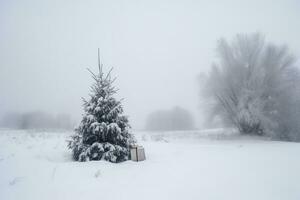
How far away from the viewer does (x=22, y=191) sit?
10.3 ft

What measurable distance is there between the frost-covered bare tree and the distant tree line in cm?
1204

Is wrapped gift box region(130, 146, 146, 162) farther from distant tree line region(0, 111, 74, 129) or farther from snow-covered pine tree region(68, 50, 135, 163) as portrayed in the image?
distant tree line region(0, 111, 74, 129)

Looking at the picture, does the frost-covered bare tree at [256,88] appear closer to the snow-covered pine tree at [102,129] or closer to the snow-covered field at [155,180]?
the snow-covered field at [155,180]

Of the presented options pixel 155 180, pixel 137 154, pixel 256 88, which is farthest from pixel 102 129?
pixel 256 88

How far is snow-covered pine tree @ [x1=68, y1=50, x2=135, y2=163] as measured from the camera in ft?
19.4

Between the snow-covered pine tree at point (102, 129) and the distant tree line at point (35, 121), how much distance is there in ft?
23.4

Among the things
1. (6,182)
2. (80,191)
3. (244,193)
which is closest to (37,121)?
(6,182)

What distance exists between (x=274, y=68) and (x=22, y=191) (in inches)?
620

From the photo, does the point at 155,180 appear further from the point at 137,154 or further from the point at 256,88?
the point at 256,88

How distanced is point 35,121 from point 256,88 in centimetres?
1815

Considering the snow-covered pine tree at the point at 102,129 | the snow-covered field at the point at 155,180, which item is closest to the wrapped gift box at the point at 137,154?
the snow-covered field at the point at 155,180

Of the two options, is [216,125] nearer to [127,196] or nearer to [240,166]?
[240,166]

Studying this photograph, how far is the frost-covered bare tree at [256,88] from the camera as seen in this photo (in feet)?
41.3

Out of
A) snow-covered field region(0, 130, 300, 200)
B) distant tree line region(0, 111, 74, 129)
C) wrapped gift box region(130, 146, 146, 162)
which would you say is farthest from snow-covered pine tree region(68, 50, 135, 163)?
distant tree line region(0, 111, 74, 129)
